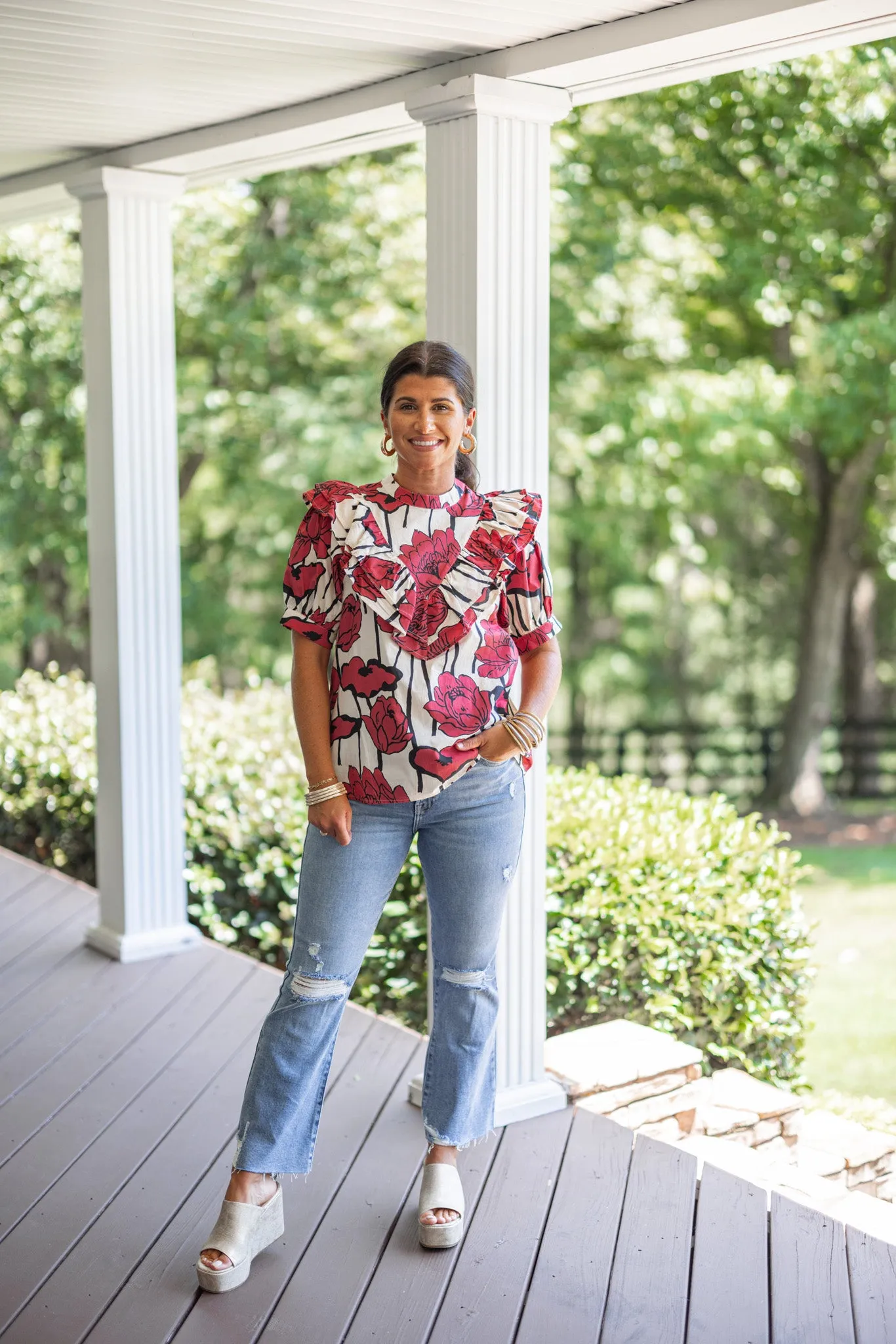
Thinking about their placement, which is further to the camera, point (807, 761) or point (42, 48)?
point (807, 761)

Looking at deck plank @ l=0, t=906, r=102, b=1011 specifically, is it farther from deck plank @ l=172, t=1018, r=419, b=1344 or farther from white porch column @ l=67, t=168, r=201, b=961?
deck plank @ l=172, t=1018, r=419, b=1344

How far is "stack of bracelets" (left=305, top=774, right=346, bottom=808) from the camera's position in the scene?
97.2 inches

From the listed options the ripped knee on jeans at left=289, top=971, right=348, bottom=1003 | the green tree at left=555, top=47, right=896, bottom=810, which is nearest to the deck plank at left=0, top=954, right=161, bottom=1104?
the ripped knee on jeans at left=289, top=971, right=348, bottom=1003

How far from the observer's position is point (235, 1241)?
254cm

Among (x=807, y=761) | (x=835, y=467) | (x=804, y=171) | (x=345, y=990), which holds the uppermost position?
(x=804, y=171)

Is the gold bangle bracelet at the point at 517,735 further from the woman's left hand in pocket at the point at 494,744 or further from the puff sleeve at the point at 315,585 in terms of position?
the puff sleeve at the point at 315,585

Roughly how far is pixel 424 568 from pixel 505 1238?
132 centimetres

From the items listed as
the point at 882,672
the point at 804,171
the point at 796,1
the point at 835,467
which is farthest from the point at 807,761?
the point at 796,1

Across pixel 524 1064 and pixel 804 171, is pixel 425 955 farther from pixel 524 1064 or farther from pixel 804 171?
pixel 804 171

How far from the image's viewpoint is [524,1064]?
10.9ft

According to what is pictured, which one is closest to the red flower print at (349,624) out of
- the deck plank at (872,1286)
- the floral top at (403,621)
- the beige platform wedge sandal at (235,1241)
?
the floral top at (403,621)

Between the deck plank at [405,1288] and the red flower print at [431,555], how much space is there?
1.28 metres

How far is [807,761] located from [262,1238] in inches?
372

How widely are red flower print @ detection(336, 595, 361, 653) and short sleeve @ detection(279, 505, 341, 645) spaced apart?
2 centimetres
